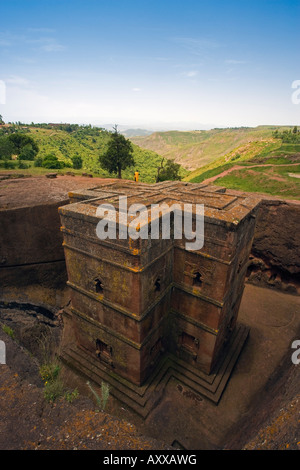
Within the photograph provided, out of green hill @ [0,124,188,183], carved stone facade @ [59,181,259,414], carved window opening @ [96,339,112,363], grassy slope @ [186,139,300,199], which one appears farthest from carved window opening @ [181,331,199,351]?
green hill @ [0,124,188,183]

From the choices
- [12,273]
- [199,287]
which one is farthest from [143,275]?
[12,273]

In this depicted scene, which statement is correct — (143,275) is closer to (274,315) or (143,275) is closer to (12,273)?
(12,273)

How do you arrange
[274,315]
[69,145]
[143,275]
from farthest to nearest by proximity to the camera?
[69,145]
[274,315]
[143,275]

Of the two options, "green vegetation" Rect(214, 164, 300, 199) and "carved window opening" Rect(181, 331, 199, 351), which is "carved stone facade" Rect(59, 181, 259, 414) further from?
"green vegetation" Rect(214, 164, 300, 199)

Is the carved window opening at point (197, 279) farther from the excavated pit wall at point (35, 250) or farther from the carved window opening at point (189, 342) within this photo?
Result: the excavated pit wall at point (35, 250)

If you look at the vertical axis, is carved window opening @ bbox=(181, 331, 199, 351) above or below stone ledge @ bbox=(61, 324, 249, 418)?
above

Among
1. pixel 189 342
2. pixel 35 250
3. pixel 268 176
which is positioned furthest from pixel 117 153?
pixel 189 342

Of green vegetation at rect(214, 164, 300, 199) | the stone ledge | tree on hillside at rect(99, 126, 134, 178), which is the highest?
tree on hillside at rect(99, 126, 134, 178)

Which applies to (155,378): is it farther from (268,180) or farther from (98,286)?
(268,180)
